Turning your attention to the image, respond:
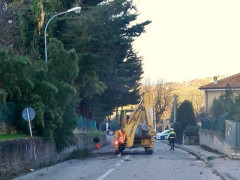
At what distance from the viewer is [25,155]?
22.5 metres

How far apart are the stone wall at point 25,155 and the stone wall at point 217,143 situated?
32.0ft

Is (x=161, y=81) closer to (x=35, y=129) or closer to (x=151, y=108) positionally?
(x=151, y=108)

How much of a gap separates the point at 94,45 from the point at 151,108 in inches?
235

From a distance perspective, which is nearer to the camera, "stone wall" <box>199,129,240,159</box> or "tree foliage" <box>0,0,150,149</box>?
"tree foliage" <box>0,0,150,149</box>

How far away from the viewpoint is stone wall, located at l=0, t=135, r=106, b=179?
19.8m

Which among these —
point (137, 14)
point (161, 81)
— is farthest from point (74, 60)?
point (161, 81)

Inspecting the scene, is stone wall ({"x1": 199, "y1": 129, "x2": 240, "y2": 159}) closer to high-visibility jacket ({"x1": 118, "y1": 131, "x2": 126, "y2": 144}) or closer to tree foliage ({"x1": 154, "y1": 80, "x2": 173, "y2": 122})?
high-visibility jacket ({"x1": 118, "y1": 131, "x2": 126, "y2": 144})

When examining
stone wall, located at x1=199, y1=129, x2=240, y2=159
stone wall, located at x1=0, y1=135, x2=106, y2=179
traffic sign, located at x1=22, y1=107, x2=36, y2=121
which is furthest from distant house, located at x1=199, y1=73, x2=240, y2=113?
traffic sign, located at x1=22, y1=107, x2=36, y2=121

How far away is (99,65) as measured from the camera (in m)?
36.8

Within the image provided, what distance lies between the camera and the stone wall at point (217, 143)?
93.8 ft

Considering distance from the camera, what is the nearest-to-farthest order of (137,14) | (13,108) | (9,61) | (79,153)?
(9,61) → (13,108) → (79,153) → (137,14)

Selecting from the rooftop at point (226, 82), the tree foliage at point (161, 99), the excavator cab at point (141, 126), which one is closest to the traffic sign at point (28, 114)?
the excavator cab at point (141, 126)

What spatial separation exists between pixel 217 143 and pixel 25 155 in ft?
60.3

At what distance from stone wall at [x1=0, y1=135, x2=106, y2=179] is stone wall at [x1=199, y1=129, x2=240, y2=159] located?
32.0 ft
